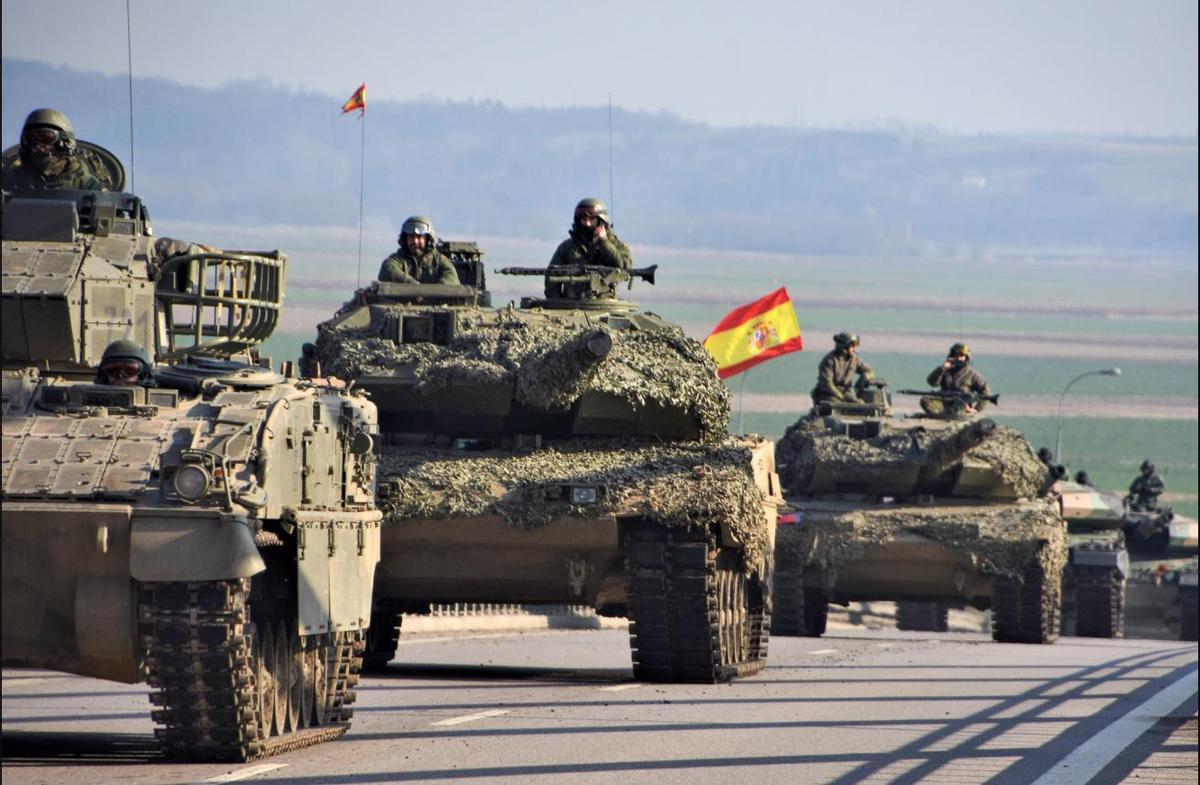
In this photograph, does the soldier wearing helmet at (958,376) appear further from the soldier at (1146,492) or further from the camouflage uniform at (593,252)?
the camouflage uniform at (593,252)

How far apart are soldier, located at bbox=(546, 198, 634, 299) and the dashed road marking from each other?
1015cm

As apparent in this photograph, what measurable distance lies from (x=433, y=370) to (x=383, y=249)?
75.6m

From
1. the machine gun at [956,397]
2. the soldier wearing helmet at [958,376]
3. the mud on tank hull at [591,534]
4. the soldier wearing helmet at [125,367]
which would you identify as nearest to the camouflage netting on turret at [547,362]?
the mud on tank hull at [591,534]

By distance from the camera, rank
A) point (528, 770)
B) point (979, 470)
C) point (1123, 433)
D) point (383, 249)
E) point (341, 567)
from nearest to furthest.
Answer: point (528, 770)
point (341, 567)
point (979, 470)
point (383, 249)
point (1123, 433)

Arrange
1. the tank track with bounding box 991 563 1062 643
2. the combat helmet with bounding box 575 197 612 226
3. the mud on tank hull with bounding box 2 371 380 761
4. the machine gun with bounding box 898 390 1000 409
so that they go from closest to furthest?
the mud on tank hull with bounding box 2 371 380 761 < the combat helmet with bounding box 575 197 612 226 < the tank track with bounding box 991 563 1062 643 < the machine gun with bounding box 898 390 1000 409

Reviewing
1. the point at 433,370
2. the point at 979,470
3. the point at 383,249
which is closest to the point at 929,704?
the point at 433,370

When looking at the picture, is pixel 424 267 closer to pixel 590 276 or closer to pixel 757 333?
pixel 590 276

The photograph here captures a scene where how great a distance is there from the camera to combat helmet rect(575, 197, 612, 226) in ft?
74.6

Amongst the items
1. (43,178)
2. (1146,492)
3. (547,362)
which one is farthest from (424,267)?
(1146,492)

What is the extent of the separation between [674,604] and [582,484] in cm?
117

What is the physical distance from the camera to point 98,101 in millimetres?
25406

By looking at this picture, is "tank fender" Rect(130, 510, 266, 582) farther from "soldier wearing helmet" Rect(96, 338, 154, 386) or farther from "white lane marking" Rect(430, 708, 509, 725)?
"white lane marking" Rect(430, 708, 509, 725)

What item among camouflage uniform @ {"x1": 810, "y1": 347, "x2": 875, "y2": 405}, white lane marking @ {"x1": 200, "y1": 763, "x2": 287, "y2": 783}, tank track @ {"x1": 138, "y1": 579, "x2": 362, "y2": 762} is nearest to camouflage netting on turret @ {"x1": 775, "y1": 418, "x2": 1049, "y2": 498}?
camouflage uniform @ {"x1": 810, "y1": 347, "x2": 875, "y2": 405}

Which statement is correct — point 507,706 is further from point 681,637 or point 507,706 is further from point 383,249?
point 383,249
